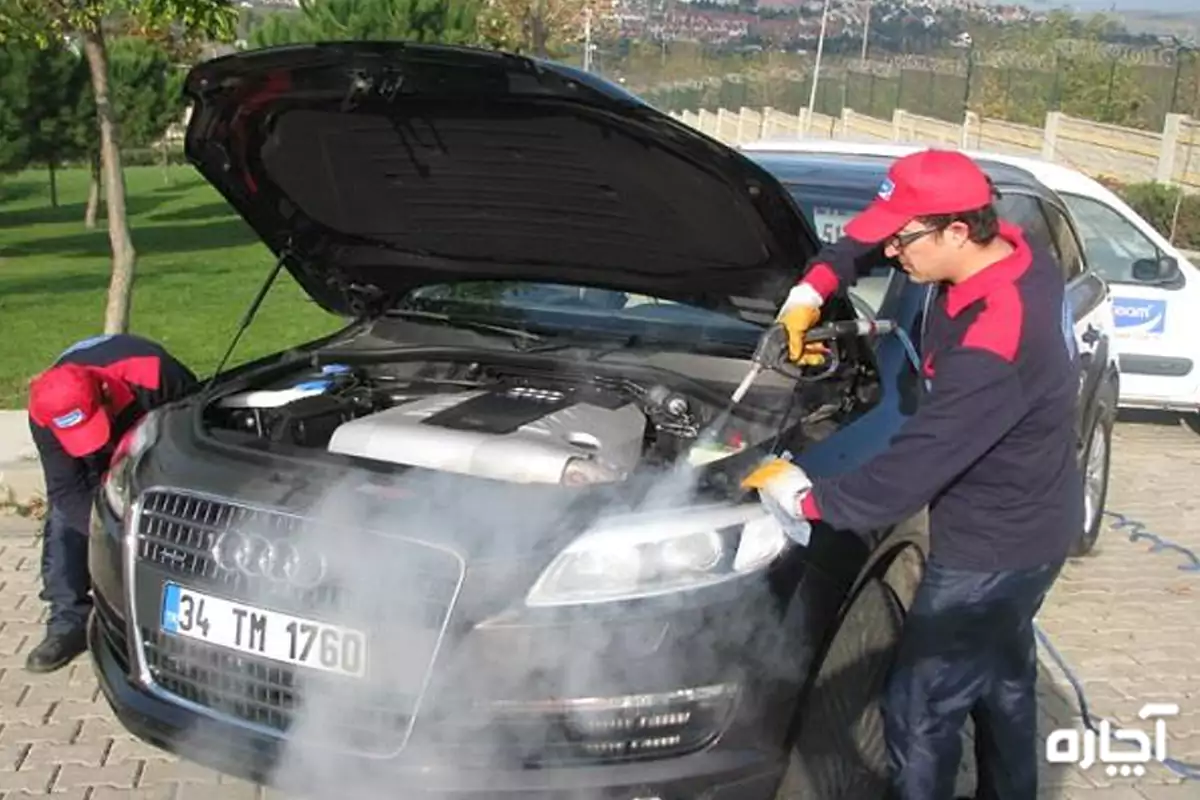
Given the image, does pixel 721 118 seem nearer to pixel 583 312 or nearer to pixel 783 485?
pixel 583 312

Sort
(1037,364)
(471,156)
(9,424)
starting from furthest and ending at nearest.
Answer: (9,424), (471,156), (1037,364)

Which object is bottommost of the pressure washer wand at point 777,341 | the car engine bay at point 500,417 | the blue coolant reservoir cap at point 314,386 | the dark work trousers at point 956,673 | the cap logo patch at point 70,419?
the dark work trousers at point 956,673

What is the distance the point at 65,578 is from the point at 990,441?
10.2 feet

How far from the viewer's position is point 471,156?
387cm

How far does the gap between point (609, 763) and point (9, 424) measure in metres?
5.24

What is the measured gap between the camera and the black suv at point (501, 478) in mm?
2684

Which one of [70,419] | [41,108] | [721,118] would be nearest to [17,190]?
[41,108]

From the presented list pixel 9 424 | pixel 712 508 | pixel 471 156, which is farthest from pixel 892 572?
pixel 9 424

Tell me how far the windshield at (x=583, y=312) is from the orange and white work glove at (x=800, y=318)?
41 cm

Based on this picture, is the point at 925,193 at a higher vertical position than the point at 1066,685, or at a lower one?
higher

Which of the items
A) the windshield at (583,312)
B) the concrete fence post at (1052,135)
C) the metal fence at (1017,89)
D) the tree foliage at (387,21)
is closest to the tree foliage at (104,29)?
the windshield at (583,312)

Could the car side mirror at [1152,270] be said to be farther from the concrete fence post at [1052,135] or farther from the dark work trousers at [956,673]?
the concrete fence post at [1052,135]

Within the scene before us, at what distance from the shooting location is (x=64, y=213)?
3044 cm

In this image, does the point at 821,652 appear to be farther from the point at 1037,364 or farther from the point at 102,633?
the point at 102,633
